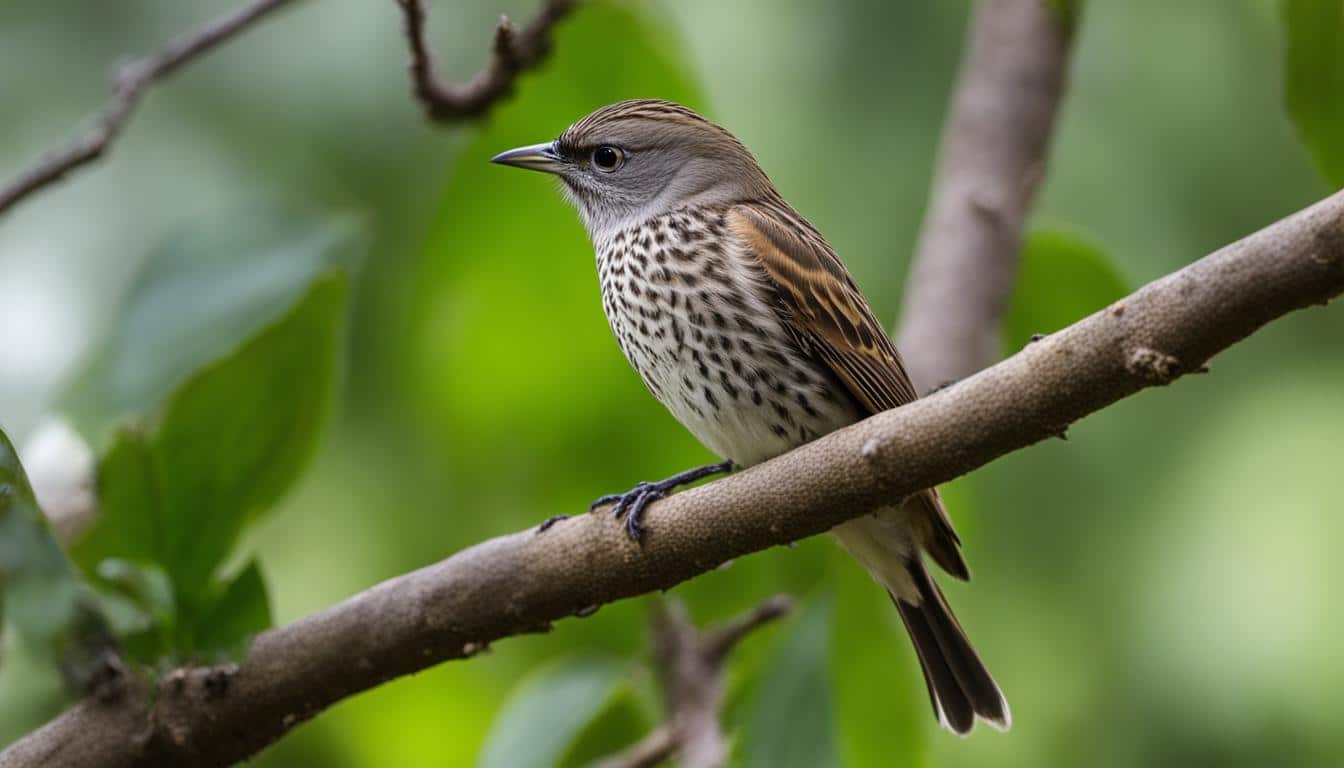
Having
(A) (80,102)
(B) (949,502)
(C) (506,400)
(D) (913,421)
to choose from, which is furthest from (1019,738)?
(A) (80,102)

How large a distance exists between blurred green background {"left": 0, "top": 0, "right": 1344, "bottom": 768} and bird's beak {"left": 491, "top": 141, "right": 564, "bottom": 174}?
31cm

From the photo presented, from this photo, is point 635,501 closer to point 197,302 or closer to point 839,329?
point 839,329

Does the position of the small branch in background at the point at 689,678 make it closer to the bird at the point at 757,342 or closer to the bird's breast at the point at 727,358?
the bird at the point at 757,342

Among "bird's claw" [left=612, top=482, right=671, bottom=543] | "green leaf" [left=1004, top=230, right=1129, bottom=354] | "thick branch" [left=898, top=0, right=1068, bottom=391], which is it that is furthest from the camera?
"thick branch" [left=898, top=0, right=1068, bottom=391]

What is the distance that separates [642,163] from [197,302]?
1028mm

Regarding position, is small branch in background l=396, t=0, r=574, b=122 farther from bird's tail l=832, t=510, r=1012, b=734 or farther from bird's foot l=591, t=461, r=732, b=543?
bird's tail l=832, t=510, r=1012, b=734

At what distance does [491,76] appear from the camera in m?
3.31

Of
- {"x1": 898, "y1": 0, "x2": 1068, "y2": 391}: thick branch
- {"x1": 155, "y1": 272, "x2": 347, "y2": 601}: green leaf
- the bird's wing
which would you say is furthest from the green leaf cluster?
{"x1": 898, "y1": 0, "x2": 1068, "y2": 391}: thick branch

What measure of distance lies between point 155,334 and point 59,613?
1.17 metres

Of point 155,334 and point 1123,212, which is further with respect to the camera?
point 1123,212

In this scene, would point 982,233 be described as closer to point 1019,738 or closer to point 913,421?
point 1019,738

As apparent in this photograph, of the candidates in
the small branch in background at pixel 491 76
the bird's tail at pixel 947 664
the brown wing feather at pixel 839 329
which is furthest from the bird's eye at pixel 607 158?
the bird's tail at pixel 947 664

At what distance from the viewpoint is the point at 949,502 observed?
3543 millimetres

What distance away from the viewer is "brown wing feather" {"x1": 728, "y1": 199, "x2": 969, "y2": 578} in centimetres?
285
